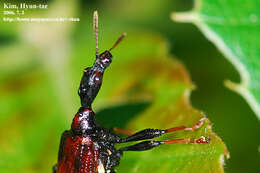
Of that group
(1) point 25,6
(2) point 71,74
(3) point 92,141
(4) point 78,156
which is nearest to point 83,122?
(3) point 92,141

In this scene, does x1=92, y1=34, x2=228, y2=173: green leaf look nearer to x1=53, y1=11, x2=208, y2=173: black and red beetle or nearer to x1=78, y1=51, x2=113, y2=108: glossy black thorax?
x1=53, y1=11, x2=208, y2=173: black and red beetle

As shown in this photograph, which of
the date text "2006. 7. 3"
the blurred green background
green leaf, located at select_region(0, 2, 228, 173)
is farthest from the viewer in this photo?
the date text "2006. 7. 3"

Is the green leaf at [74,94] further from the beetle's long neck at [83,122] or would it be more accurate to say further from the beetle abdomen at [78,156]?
the beetle's long neck at [83,122]

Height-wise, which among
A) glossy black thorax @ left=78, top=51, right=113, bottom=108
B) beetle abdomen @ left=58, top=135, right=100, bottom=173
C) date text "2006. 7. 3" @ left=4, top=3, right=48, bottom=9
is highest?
date text "2006. 7. 3" @ left=4, top=3, right=48, bottom=9

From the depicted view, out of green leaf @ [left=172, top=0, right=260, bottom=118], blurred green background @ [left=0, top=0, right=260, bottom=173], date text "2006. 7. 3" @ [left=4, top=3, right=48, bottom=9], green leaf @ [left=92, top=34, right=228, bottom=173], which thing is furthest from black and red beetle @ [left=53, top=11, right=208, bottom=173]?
date text "2006. 7. 3" @ [left=4, top=3, right=48, bottom=9]

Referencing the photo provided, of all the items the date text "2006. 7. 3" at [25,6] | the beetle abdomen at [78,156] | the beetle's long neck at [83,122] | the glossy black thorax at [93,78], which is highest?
the date text "2006. 7. 3" at [25,6]

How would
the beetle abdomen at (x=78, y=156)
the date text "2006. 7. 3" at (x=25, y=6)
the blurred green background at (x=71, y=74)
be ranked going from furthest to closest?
1. the date text "2006. 7. 3" at (x=25, y=6)
2. the blurred green background at (x=71, y=74)
3. the beetle abdomen at (x=78, y=156)

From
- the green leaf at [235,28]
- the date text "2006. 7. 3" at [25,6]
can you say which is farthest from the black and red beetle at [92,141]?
the date text "2006. 7. 3" at [25,6]
